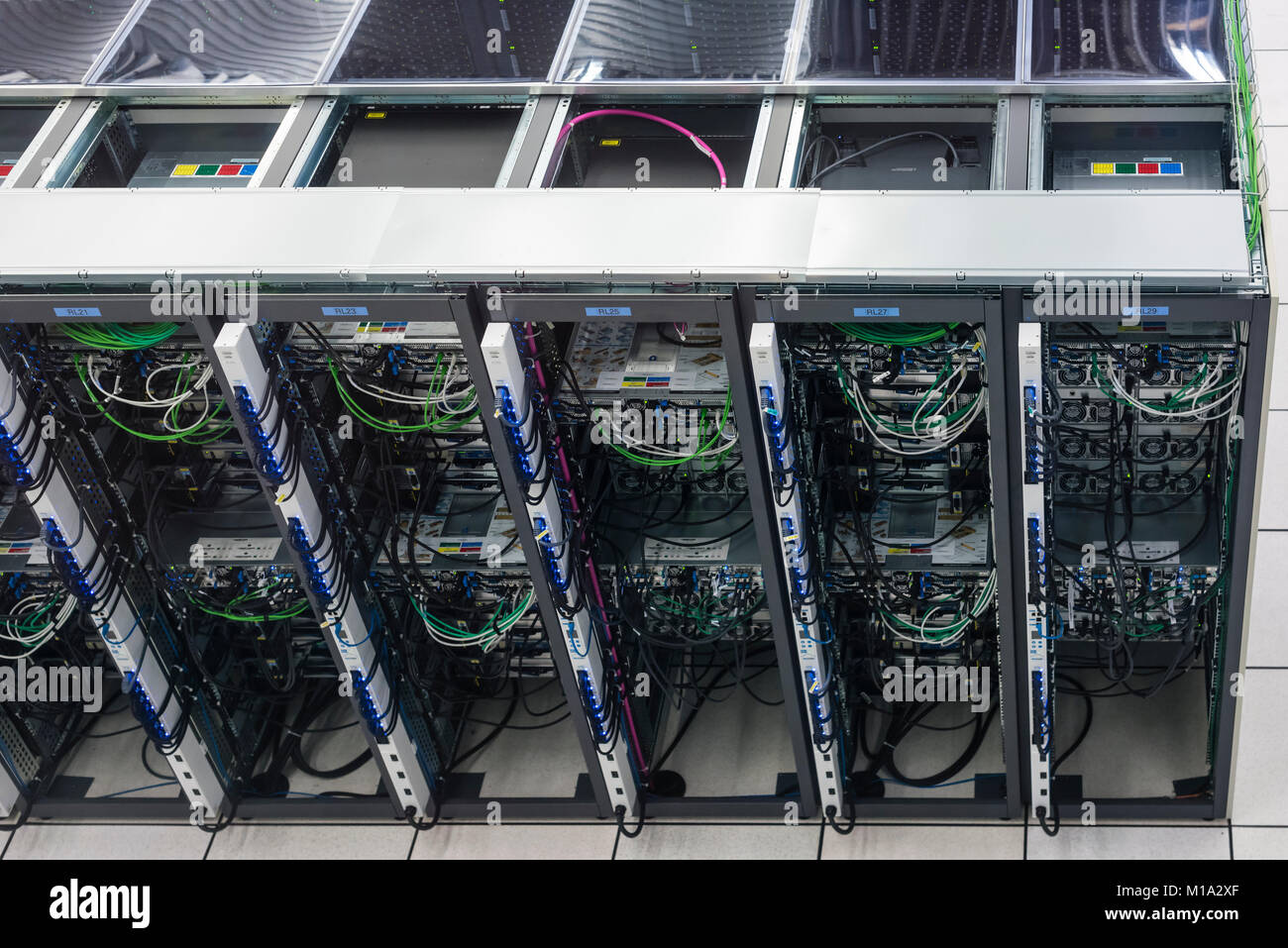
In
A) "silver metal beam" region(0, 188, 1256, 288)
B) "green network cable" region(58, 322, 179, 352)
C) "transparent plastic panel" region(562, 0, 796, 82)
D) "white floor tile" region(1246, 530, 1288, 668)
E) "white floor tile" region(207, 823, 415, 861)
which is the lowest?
"white floor tile" region(207, 823, 415, 861)

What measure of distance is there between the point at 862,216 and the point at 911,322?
275 millimetres

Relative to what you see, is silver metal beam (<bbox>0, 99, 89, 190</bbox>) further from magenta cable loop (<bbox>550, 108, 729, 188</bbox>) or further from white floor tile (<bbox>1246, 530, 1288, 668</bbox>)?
white floor tile (<bbox>1246, 530, 1288, 668</bbox>)

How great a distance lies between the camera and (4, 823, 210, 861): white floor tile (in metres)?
4.89

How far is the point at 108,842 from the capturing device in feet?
16.2

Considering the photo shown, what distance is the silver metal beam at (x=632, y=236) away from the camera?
3.57 meters

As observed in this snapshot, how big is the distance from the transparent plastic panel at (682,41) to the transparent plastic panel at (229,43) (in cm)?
77

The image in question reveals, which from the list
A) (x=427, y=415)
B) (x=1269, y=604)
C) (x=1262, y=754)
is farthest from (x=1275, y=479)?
(x=427, y=415)

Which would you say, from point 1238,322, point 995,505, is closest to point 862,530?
point 995,505

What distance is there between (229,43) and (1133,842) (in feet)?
11.4

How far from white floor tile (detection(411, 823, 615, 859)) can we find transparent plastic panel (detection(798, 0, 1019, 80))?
2.26 meters

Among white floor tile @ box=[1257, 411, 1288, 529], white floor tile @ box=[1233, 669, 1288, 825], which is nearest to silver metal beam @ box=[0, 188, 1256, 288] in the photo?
white floor tile @ box=[1233, 669, 1288, 825]

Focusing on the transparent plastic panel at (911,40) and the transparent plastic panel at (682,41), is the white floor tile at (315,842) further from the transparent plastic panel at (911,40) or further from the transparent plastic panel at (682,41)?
the transparent plastic panel at (911,40)

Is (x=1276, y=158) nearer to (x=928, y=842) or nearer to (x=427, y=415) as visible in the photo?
(x=928, y=842)

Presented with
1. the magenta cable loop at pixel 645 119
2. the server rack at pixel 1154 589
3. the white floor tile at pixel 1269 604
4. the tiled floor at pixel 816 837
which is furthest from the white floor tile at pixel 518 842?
the white floor tile at pixel 1269 604
